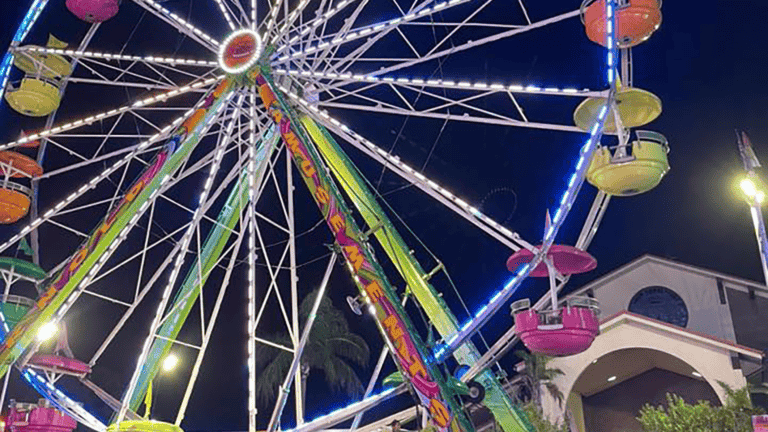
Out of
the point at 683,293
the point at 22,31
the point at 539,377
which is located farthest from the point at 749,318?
the point at 22,31

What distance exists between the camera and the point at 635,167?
8.86 metres

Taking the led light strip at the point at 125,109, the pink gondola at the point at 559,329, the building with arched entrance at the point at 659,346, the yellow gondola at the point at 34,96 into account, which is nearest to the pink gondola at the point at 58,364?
the led light strip at the point at 125,109

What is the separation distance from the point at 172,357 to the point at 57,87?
15.4 feet

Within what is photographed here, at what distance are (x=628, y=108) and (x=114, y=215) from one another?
679 centimetres

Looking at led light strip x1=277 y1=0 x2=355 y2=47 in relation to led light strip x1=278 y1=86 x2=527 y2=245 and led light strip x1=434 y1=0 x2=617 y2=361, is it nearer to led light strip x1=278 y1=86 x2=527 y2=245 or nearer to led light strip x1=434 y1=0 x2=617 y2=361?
led light strip x1=278 y1=86 x2=527 y2=245

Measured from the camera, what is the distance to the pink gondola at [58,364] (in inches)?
453

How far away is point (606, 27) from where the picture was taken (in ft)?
30.2

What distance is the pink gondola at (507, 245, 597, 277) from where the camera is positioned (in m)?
8.78

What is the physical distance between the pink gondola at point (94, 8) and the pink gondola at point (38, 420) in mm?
6415

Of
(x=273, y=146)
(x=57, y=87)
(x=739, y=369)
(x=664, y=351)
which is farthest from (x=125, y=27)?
(x=739, y=369)

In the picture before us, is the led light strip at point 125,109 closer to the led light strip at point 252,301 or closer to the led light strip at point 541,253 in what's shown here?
the led light strip at point 252,301

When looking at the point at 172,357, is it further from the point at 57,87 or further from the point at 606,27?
the point at 606,27

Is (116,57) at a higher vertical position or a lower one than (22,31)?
lower

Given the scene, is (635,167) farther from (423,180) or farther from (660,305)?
(660,305)
